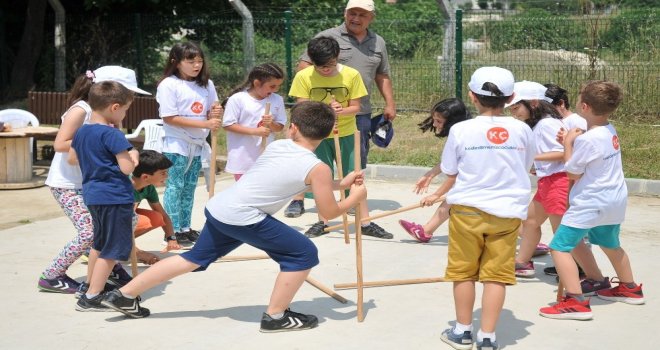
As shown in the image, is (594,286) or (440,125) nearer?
(594,286)

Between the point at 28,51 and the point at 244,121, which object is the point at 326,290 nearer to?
the point at 244,121

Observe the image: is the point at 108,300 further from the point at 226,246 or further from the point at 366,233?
the point at 366,233

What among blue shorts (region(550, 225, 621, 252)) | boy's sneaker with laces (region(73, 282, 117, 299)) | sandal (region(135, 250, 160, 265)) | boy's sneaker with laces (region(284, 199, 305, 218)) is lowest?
boy's sneaker with laces (region(73, 282, 117, 299))

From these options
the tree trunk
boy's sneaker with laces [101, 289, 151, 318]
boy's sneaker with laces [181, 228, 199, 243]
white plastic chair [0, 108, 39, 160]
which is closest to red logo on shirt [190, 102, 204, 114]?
boy's sneaker with laces [181, 228, 199, 243]

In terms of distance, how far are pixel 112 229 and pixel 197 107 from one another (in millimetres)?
1883

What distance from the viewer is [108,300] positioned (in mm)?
5387

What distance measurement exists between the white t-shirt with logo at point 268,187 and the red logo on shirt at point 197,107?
2.17m

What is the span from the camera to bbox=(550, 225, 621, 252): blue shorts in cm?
558

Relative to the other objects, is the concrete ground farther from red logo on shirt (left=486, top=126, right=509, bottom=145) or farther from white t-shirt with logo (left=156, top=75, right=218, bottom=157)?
red logo on shirt (left=486, top=126, right=509, bottom=145)

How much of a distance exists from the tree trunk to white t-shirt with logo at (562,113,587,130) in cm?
1353

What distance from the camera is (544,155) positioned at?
6191 mm

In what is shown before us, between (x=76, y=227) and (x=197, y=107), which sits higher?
(x=197, y=107)

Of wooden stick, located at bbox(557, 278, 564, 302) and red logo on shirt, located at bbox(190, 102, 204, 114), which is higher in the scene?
red logo on shirt, located at bbox(190, 102, 204, 114)

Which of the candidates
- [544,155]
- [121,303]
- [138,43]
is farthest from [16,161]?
[544,155]
